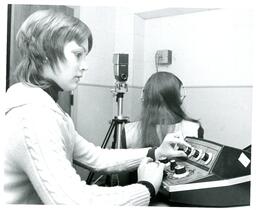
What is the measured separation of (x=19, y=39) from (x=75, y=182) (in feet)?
1.08

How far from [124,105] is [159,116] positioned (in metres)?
0.15

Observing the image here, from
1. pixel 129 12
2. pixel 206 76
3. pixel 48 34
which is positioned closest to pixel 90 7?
pixel 129 12

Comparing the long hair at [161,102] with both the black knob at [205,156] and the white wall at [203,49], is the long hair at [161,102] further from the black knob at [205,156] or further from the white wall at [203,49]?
the black knob at [205,156]

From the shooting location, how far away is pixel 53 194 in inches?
18.8

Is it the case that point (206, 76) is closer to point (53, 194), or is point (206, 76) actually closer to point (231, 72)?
point (231, 72)

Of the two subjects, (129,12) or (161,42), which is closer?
(129,12)

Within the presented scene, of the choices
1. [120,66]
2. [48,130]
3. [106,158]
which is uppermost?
[120,66]

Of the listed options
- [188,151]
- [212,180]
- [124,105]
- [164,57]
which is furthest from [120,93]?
[212,180]

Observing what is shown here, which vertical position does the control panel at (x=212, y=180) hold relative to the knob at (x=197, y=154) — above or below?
below

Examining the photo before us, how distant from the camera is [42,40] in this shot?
1.97 feet

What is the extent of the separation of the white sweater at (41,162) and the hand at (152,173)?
3 cm

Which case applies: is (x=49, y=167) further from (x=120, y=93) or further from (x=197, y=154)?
(x=120, y=93)

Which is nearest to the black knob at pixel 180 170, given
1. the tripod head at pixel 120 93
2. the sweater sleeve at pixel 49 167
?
the sweater sleeve at pixel 49 167

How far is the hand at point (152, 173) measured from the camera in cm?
56
